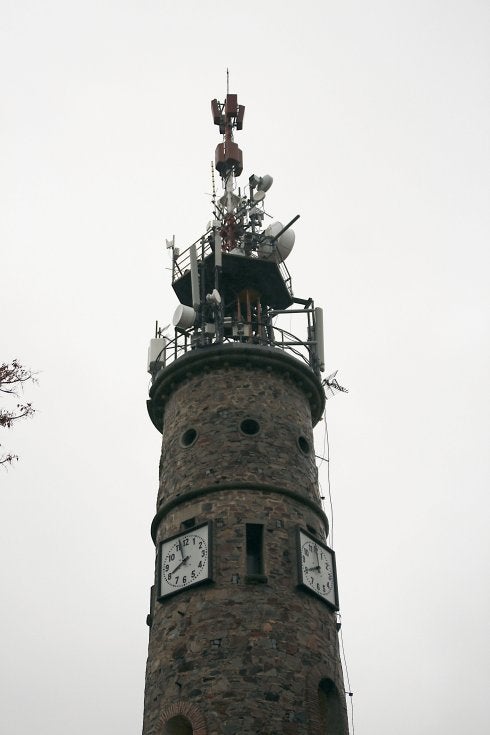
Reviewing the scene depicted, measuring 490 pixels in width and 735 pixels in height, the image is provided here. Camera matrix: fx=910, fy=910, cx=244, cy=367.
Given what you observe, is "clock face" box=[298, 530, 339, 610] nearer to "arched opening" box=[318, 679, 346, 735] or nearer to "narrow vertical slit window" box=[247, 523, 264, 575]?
"narrow vertical slit window" box=[247, 523, 264, 575]

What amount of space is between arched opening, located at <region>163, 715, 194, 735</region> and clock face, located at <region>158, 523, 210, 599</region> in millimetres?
3411

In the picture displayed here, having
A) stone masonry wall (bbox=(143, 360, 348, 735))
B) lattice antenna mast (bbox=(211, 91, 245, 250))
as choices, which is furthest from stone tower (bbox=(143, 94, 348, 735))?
lattice antenna mast (bbox=(211, 91, 245, 250))

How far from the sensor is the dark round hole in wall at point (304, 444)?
28423mm

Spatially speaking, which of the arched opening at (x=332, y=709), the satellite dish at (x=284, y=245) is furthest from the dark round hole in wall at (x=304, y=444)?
the satellite dish at (x=284, y=245)

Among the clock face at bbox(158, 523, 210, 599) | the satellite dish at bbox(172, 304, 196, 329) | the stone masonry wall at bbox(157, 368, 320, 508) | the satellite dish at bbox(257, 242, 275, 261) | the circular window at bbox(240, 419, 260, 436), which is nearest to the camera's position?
the clock face at bbox(158, 523, 210, 599)

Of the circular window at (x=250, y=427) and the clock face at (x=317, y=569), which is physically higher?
the circular window at (x=250, y=427)

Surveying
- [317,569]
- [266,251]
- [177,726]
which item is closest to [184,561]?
[317,569]

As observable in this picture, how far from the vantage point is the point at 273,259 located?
34.0 meters

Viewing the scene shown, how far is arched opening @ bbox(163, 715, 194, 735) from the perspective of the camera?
2289 centimetres

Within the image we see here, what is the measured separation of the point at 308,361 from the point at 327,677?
11378 mm

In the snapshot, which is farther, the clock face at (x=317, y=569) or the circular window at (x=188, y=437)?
the circular window at (x=188, y=437)

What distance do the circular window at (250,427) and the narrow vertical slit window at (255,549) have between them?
10.3 ft

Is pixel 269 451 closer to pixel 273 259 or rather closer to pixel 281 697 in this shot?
pixel 281 697

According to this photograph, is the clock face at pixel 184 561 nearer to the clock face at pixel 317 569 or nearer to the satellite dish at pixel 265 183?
the clock face at pixel 317 569
